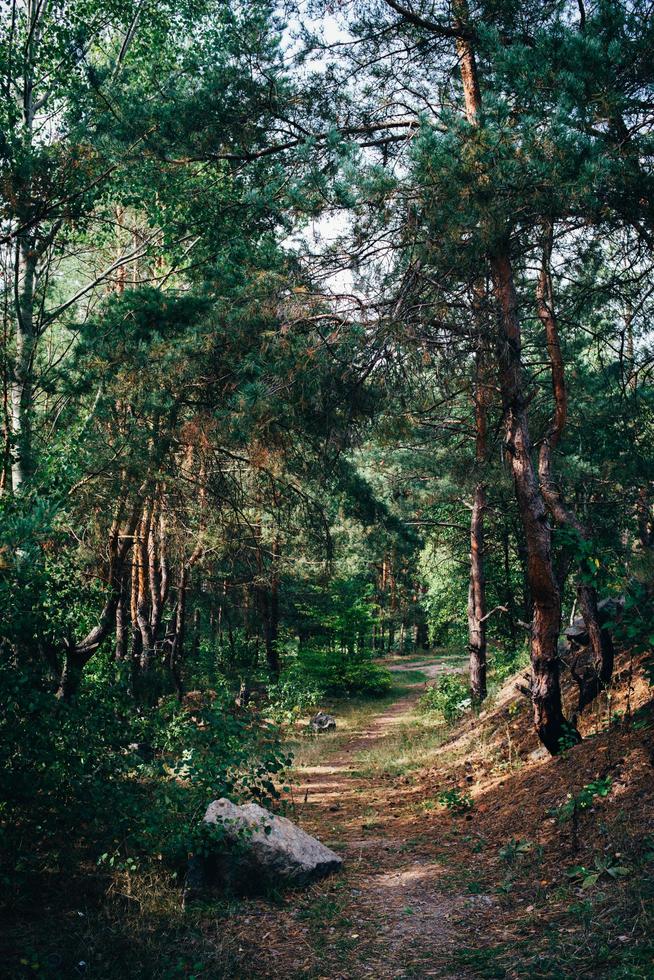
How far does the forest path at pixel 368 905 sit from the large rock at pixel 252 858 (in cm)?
17

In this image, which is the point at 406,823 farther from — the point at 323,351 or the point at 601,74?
the point at 601,74

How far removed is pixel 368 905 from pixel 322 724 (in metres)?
11.7

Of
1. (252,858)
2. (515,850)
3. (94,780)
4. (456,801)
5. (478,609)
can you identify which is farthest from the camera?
(478,609)

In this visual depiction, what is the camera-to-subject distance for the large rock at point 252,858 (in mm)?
5445

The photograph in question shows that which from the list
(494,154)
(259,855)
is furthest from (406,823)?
(494,154)

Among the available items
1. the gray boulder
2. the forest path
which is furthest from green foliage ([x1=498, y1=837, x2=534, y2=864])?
the gray boulder

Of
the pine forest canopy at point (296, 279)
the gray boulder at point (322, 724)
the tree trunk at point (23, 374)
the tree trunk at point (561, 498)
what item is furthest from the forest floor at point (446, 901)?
the gray boulder at point (322, 724)

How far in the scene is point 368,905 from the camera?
17.8 ft

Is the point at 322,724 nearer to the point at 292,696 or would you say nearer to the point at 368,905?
the point at 292,696

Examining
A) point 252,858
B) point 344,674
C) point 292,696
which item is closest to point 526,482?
point 252,858

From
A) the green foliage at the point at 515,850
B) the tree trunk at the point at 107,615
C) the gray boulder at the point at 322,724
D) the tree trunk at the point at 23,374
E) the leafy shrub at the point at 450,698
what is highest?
the tree trunk at the point at 23,374

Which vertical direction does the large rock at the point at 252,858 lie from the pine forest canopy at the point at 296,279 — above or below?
below

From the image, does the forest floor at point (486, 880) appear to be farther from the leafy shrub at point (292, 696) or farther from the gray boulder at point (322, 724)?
the leafy shrub at point (292, 696)

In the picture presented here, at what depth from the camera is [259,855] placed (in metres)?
5.57
